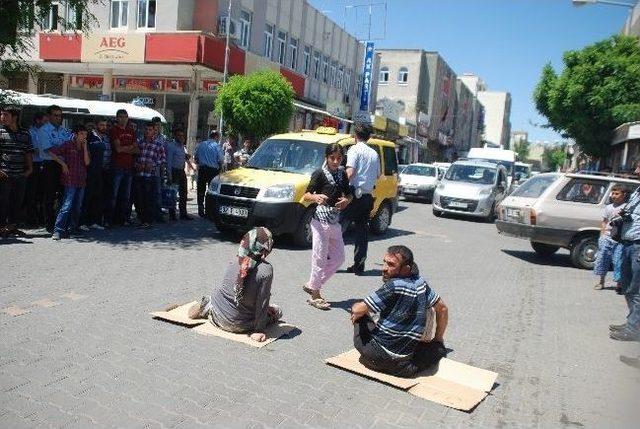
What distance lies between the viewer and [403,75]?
56.9m

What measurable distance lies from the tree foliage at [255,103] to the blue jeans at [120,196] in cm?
984

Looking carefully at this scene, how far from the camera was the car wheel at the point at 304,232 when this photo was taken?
9.40 meters

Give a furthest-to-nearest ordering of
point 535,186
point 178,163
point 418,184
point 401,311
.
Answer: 1. point 418,184
2. point 178,163
3. point 535,186
4. point 401,311

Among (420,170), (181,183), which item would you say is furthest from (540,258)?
(420,170)

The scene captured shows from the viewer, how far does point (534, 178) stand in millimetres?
11234

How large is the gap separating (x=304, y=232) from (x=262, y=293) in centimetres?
476

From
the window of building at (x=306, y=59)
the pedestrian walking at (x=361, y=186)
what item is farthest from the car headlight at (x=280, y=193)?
the window of building at (x=306, y=59)

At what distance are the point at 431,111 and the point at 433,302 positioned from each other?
5941 centimetres

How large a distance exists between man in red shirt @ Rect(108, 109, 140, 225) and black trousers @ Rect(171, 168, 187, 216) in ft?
4.69

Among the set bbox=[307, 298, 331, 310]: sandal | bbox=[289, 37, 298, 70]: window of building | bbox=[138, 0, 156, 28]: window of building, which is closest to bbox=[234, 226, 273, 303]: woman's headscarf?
bbox=[307, 298, 331, 310]: sandal

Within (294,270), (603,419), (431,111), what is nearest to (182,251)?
(294,270)

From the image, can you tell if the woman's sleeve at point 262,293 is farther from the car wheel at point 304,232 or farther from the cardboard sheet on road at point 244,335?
the car wheel at point 304,232

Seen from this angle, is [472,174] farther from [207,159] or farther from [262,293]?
[262,293]

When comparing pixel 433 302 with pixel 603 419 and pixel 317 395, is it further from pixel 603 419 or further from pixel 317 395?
pixel 603 419
